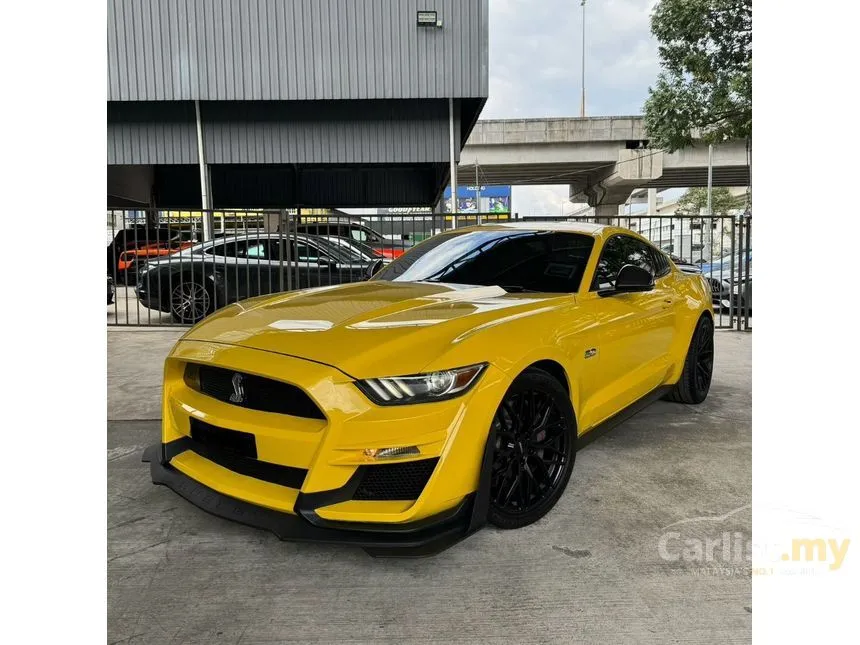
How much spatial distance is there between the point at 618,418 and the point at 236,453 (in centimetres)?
223

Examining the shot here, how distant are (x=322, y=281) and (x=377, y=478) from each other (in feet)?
24.2

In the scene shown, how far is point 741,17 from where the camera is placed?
48.6 feet

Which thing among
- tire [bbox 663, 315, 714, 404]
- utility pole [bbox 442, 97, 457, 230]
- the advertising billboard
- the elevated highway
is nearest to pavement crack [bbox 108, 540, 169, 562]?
tire [bbox 663, 315, 714, 404]

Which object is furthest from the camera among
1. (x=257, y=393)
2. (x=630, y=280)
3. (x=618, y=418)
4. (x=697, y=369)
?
(x=697, y=369)

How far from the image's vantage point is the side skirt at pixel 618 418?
324 centimetres

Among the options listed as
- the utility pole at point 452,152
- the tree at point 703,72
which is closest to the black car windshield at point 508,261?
the utility pole at point 452,152

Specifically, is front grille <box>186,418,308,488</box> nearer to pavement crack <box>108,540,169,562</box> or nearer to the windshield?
pavement crack <box>108,540,169,562</box>

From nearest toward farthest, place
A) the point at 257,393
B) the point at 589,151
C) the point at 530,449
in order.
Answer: the point at 257,393 < the point at 530,449 < the point at 589,151

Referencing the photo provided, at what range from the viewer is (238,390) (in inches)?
102

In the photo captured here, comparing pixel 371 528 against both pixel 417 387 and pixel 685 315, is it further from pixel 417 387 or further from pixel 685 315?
pixel 685 315

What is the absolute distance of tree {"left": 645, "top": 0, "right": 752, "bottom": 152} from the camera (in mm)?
14922

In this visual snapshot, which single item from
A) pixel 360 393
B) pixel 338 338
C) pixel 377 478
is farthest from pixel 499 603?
pixel 338 338

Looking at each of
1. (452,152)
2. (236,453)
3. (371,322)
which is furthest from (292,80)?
(236,453)
